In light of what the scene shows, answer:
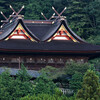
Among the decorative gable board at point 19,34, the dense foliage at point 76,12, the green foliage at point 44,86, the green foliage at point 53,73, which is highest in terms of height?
the dense foliage at point 76,12

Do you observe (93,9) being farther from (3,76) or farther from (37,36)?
(3,76)

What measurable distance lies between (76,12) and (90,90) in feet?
128

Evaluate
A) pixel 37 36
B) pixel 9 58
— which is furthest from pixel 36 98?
pixel 37 36

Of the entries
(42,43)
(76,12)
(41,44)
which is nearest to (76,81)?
(41,44)

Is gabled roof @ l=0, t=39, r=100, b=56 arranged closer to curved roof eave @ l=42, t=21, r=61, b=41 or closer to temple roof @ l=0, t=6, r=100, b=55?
temple roof @ l=0, t=6, r=100, b=55

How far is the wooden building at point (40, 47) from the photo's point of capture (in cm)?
3612

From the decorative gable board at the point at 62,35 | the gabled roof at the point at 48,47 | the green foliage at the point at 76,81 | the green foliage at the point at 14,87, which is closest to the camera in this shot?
the green foliage at the point at 14,87

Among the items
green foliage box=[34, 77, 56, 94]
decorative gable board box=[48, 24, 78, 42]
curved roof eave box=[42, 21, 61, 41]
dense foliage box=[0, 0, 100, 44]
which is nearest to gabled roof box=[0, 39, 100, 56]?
decorative gable board box=[48, 24, 78, 42]

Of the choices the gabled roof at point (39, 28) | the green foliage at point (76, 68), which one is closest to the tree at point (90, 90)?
the green foliage at point (76, 68)

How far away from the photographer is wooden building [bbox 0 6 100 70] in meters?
36.1

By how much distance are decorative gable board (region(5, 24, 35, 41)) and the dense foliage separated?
19779 mm

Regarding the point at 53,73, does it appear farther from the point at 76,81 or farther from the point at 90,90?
the point at 90,90

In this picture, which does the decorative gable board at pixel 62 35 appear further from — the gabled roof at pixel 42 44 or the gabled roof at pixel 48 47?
the gabled roof at pixel 48 47

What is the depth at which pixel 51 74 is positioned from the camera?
3241 cm
